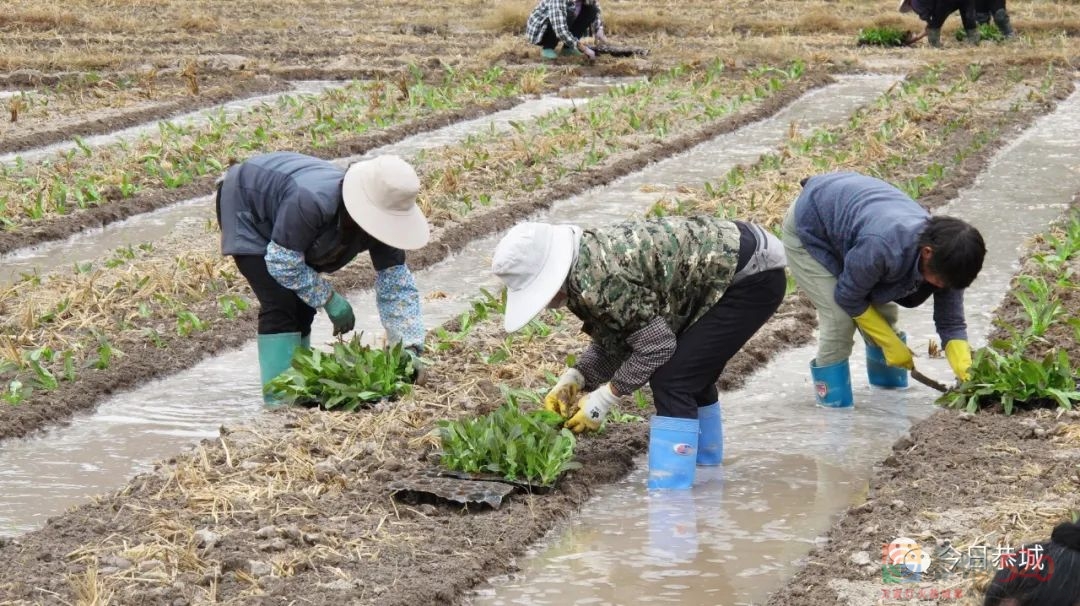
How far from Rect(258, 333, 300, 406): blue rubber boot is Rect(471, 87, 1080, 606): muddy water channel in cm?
156

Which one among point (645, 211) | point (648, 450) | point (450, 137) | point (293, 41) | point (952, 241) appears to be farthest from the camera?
point (293, 41)

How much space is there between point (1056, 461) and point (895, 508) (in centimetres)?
66

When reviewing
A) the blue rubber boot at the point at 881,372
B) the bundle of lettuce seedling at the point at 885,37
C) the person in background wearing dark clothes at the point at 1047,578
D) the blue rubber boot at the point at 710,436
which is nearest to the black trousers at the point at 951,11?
the bundle of lettuce seedling at the point at 885,37

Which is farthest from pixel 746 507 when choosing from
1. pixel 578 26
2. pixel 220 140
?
pixel 578 26

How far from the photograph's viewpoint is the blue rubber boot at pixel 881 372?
20.4 feet

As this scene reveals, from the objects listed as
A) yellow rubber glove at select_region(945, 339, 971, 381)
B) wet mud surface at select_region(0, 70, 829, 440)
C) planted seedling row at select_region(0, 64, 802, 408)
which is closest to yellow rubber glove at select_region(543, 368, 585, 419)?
yellow rubber glove at select_region(945, 339, 971, 381)

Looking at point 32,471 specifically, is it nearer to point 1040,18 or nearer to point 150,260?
point 150,260

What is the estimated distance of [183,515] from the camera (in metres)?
4.68

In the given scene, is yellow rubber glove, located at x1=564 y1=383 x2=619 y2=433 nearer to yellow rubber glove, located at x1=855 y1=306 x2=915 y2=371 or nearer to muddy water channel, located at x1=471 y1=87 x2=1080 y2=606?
muddy water channel, located at x1=471 y1=87 x2=1080 y2=606

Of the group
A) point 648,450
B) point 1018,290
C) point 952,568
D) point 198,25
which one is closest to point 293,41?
point 198,25

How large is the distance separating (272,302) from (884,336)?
7.77ft

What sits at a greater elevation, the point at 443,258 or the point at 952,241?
the point at 952,241

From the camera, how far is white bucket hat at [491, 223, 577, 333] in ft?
15.0

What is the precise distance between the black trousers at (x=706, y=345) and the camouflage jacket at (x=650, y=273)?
56 millimetres
